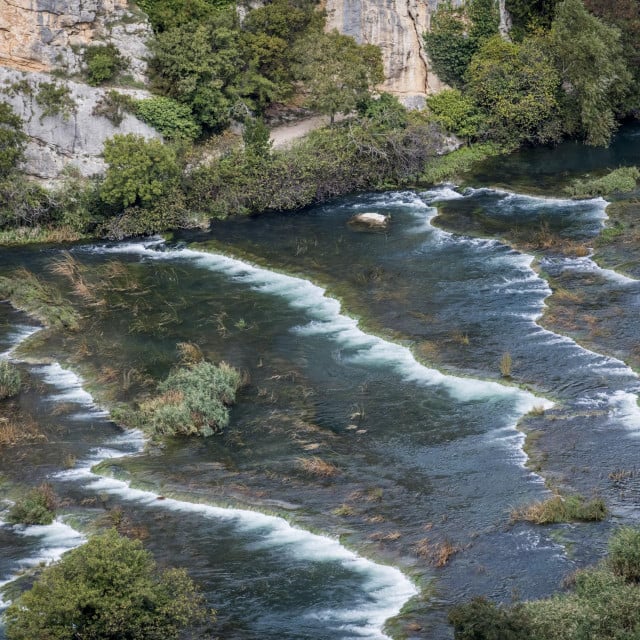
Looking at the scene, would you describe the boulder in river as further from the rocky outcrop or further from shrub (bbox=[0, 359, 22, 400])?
shrub (bbox=[0, 359, 22, 400])

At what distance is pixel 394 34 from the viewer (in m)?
59.8

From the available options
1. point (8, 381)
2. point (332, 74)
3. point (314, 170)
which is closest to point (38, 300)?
point (8, 381)

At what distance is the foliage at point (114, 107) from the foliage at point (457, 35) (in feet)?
61.0

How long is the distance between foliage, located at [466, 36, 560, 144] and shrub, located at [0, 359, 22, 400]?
3295 centimetres

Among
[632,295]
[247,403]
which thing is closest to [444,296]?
[632,295]

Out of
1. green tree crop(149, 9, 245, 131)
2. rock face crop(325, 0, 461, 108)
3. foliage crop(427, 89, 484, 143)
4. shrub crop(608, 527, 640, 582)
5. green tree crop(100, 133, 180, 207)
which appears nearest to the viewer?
shrub crop(608, 527, 640, 582)

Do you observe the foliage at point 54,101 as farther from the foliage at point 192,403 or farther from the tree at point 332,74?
the foliage at point 192,403

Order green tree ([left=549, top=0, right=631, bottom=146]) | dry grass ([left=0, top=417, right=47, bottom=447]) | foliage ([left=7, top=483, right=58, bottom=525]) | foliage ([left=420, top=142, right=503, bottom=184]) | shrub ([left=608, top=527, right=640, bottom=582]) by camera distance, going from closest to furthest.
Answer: shrub ([left=608, top=527, right=640, bottom=582])
foliage ([left=7, top=483, right=58, bottom=525])
dry grass ([left=0, top=417, right=47, bottom=447])
foliage ([left=420, top=142, right=503, bottom=184])
green tree ([left=549, top=0, right=631, bottom=146])

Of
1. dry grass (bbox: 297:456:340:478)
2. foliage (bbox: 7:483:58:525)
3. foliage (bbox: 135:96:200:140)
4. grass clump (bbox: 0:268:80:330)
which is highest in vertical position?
foliage (bbox: 135:96:200:140)

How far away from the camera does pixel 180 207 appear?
49.2 meters

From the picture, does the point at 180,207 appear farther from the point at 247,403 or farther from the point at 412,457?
the point at 412,457

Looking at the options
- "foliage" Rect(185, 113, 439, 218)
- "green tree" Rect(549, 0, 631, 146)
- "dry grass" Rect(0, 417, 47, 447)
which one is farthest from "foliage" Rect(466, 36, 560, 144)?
"dry grass" Rect(0, 417, 47, 447)

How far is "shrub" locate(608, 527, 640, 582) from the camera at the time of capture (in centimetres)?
2153

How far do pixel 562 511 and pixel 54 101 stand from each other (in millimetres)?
35077
